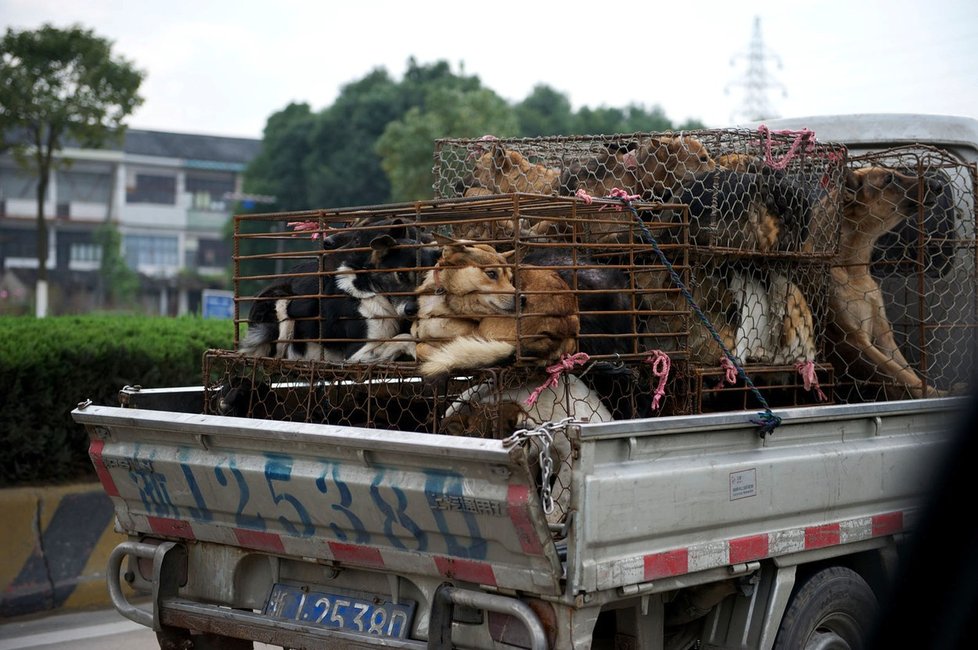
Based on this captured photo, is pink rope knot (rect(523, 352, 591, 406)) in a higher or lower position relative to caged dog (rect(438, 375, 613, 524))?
higher

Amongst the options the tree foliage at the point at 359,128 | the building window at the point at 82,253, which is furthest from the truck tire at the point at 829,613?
the building window at the point at 82,253

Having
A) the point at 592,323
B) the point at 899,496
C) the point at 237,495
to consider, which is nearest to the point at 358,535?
the point at 237,495

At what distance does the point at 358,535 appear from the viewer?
379cm

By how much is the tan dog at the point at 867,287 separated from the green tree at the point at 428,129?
2467 centimetres

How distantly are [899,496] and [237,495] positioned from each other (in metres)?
2.51

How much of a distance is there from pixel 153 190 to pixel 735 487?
50630mm

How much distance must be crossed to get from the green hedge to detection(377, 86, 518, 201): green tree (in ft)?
74.4

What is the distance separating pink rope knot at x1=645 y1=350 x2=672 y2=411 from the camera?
4253 millimetres

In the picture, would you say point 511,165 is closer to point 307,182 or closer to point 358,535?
point 358,535

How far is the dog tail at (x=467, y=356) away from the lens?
3.80m

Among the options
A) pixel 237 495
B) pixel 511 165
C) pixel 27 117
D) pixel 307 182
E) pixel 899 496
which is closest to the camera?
pixel 237 495

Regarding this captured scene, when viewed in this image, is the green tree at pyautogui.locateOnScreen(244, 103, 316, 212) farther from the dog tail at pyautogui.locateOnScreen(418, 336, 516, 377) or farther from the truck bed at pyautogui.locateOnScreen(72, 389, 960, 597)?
the dog tail at pyautogui.locateOnScreen(418, 336, 516, 377)

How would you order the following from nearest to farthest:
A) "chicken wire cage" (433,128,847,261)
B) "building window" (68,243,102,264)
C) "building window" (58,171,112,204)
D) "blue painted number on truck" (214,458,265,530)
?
"blue painted number on truck" (214,458,265,530) < "chicken wire cage" (433,128,847,261) < "building window" (68,243,102,264) < "building window" (58,171,112,204)

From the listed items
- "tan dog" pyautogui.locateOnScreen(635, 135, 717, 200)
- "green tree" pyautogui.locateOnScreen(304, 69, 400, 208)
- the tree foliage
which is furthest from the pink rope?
"green tree" pyautogui.locateOnScreen(304, 69, 400, 208)
